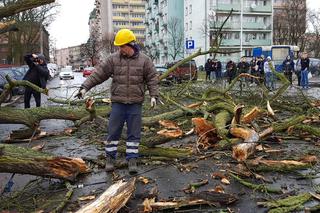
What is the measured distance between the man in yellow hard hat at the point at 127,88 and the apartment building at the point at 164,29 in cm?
5368

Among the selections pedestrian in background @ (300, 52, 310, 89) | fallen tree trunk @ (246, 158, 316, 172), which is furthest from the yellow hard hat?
pedestrian in background @ (300, 52, 310, 89)

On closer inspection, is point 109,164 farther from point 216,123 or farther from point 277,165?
point 277,165

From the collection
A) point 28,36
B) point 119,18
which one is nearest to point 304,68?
point 28,36

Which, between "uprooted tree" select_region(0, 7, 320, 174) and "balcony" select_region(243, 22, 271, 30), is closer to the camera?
"uprooted tree" select_region(0, 7, 320, 174)

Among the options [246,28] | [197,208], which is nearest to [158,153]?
[197,208]

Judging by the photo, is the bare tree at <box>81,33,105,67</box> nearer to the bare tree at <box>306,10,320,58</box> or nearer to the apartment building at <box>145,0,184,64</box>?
the apartment building at <box>145,0,184,64</box>

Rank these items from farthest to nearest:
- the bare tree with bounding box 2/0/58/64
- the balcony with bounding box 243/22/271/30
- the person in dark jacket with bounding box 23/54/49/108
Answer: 1. the balcony with bounding box 243/22/271/30
2. the bare tree with bounding box 2/0/58/64
3. the person in dark jacket with bounding box 23/54/49/108

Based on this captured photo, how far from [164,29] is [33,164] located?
73.1 meters

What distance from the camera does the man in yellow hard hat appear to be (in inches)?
215

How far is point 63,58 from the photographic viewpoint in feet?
650

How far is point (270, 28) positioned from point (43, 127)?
59316 mm

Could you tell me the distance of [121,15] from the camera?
125188 millimetres

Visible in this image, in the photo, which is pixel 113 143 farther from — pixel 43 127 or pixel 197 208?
pixel 43 127

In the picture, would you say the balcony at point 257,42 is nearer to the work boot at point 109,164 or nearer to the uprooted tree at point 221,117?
the uprooted tree at point 221,117
